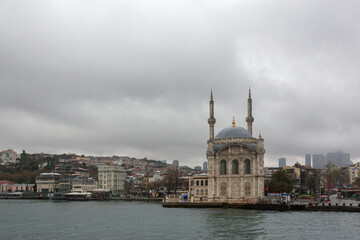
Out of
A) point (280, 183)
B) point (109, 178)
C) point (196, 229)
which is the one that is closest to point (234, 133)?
point (280, 183)

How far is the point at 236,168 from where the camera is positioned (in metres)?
76.2

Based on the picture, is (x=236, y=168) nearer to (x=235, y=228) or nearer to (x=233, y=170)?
(x=233, y=170)

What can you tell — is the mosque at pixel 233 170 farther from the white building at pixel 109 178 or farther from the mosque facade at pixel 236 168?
the white building at pixel 109 178

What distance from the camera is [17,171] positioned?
169m

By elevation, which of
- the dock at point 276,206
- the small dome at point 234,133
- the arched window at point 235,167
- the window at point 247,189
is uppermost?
the small dome at point 234,133

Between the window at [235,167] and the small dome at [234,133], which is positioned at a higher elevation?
the small dome at [234,133]

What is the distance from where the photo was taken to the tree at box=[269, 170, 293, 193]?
8681cm

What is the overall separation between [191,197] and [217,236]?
144ft

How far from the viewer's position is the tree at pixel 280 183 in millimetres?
86812

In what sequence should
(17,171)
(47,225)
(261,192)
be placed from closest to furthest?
1. (47,225)
2. (261,192)
3. (17,171)

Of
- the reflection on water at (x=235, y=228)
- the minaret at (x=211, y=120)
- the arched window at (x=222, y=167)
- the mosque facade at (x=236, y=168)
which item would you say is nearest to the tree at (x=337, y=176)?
the minaret at (x=211, y=120)

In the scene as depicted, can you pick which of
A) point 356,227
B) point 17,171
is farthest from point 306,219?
point 17,171

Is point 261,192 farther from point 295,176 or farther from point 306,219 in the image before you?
point 295,176

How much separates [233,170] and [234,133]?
22.4 ft
